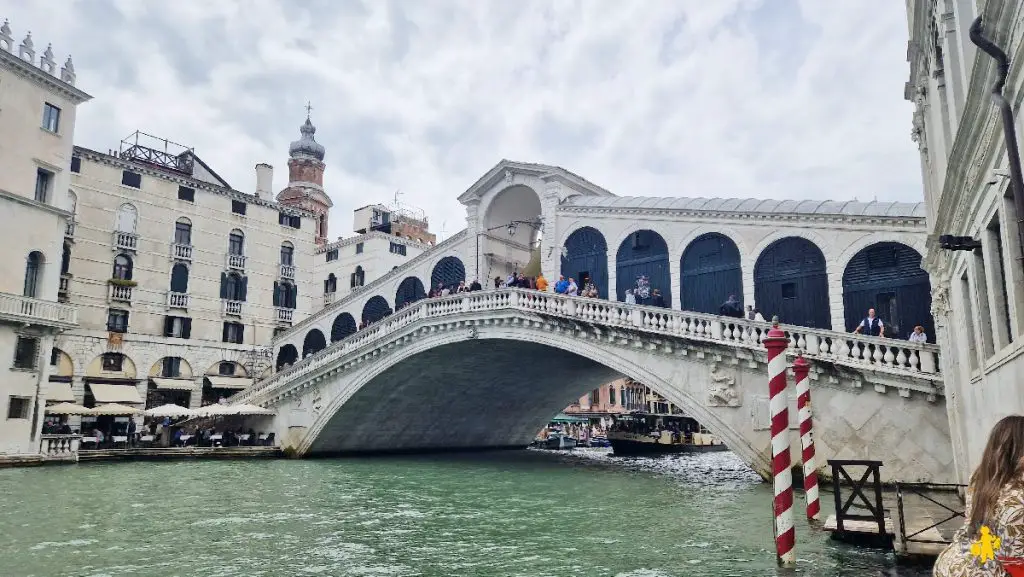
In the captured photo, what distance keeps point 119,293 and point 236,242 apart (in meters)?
5.40

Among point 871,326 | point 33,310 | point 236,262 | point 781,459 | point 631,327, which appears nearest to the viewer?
point 781,459

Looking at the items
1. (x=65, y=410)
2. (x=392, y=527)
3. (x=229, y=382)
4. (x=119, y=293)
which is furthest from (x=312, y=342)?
(x=392, y=527)

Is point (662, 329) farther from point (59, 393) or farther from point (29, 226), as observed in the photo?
point (59, 393)

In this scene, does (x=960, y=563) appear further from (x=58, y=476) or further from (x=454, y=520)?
(x=58, y=476)

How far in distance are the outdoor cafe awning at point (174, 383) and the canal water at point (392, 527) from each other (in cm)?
1075

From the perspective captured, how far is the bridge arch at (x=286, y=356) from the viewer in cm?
3303

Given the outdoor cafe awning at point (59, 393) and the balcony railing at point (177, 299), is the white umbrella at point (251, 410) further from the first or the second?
the balcony railing at point (177, 299)

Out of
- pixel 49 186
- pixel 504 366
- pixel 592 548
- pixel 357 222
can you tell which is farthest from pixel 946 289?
pixel 357 222

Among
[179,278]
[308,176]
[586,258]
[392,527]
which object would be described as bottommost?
[392,527]

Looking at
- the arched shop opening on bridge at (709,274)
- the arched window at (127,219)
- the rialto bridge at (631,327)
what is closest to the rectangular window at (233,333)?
the rialto bridge at (631,327)

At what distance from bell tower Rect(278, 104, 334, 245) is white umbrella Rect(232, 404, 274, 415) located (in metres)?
23.3

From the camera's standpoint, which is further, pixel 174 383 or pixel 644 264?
pixel 174 383

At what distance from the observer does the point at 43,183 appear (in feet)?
71.7

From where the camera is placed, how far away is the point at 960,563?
3590 mm
